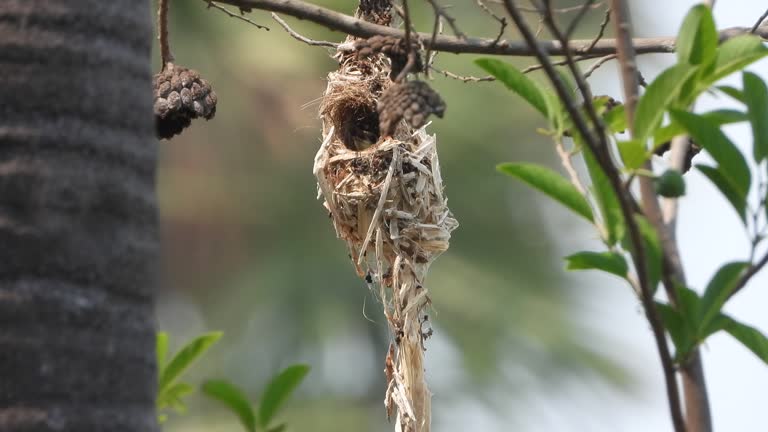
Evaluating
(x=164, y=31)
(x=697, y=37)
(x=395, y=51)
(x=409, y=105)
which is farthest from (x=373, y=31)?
(x=697, y=37)

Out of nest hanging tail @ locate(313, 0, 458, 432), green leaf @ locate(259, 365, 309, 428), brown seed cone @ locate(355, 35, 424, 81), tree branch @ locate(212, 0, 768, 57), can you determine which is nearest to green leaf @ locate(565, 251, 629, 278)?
green leaf @ locate(259, 365, 309, 428)

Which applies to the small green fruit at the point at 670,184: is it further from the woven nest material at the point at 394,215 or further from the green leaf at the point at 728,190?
the woven nest material at the point at 394,215

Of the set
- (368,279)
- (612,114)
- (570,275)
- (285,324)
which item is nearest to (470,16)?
(570,275)

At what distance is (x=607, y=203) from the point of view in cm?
73

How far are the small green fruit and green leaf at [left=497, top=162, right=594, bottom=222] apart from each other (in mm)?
61

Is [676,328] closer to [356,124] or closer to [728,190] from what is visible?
[728,190]

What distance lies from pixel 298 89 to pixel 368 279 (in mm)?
7449

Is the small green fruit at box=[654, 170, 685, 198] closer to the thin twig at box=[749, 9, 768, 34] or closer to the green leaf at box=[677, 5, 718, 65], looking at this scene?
the green leaf at box=[677, 5, 718, 65]

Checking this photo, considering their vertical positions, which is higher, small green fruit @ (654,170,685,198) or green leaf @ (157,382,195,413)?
small green fruit @ (654,170,685,198)

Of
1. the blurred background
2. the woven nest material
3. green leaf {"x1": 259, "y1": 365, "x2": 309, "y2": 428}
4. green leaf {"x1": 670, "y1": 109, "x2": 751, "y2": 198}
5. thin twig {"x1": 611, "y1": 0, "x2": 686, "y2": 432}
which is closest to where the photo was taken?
thin twig {"x1": 611, "y1": 0, "x2": 686, "y2": 432}

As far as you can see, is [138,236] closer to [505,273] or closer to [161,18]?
[161,18]

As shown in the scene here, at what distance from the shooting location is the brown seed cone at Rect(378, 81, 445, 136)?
89 centimetres

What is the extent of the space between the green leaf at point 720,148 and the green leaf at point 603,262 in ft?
0.31

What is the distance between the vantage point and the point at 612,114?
845 mm
